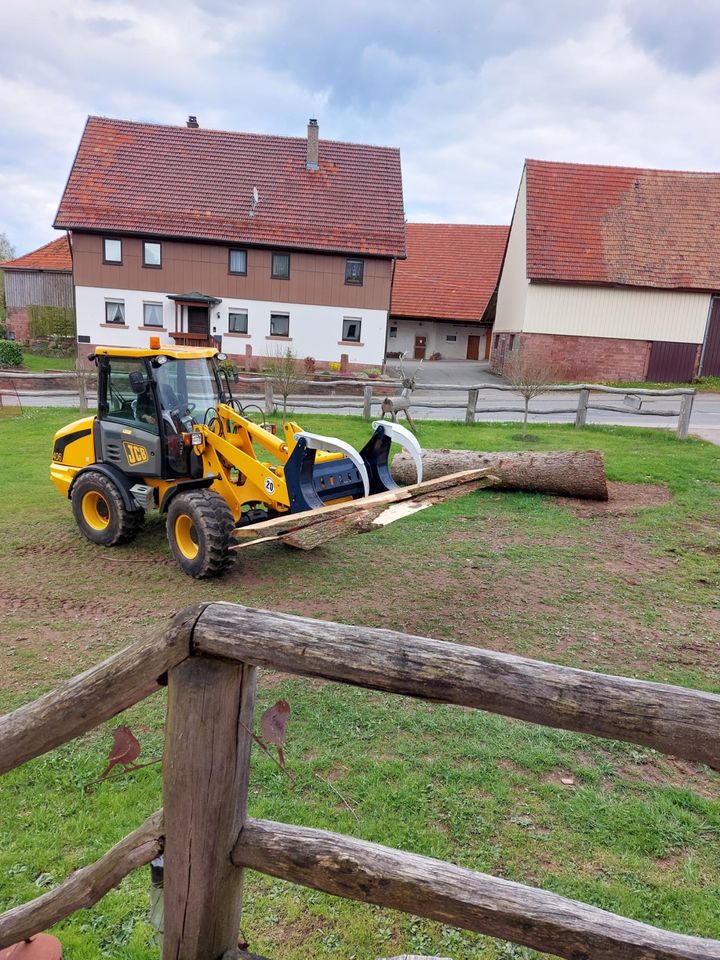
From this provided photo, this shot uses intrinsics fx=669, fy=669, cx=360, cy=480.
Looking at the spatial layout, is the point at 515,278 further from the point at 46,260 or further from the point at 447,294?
the point at 46,260

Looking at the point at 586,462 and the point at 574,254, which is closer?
the point at 586,462

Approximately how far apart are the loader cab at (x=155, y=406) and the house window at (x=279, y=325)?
19.7 m

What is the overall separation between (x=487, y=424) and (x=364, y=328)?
1180 cm

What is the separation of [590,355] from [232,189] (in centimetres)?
1550

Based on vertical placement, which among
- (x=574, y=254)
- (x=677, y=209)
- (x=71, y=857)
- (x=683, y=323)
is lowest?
(x=71, y=857)

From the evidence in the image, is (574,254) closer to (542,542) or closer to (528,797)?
(542,542)

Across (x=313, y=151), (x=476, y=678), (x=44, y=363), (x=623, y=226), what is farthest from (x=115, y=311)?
Answer: (x=476, y=678)

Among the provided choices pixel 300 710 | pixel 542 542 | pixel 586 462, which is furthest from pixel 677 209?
pixel 300 710

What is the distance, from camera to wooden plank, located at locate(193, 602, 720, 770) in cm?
146

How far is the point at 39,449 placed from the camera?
12.3 meters

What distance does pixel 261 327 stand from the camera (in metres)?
26.3

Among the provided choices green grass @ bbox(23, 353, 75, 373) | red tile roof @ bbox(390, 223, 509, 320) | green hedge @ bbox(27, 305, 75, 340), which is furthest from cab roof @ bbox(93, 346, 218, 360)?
red tile roof @ bbox(390, 223, 509, 320)

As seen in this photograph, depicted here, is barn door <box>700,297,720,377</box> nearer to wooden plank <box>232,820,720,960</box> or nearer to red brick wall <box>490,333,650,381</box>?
red brick wall <box>490,333,650,381</box>

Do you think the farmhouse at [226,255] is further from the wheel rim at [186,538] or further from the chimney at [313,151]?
the wheel rim at [186,538]
